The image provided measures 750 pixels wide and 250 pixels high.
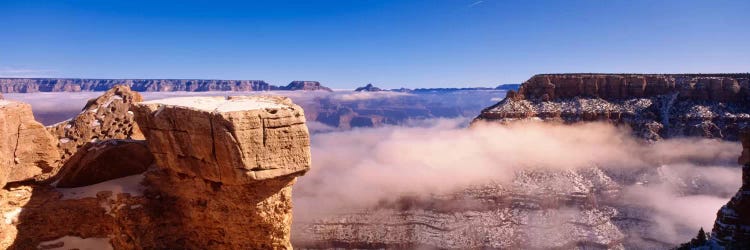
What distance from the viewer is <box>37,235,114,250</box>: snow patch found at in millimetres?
14791

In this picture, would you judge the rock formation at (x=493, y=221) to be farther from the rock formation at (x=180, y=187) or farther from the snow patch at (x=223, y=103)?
the snow patch at (x=223, y=103)

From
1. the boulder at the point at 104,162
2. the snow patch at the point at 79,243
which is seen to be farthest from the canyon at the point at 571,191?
the snow patch at the point at 79,243

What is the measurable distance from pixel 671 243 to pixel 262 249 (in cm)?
5309

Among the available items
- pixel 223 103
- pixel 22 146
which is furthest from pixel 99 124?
pixel 223 103

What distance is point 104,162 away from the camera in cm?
1623

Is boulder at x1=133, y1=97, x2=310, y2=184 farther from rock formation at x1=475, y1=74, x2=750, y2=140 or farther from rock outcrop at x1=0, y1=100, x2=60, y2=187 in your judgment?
rock formation at x1=475, y1=74, x2=750, y2=140

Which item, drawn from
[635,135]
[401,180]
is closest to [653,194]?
[635,135]

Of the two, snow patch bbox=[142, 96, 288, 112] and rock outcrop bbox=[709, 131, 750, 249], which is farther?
rock outcrop bbox=[709, 131, 750, 249]

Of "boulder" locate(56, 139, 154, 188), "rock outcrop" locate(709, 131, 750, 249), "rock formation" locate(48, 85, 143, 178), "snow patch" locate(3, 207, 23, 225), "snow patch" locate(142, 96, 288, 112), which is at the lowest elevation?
"rock outcrop" locate(709, 131, 750, 249)

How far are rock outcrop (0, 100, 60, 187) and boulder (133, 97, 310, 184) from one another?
170 inches

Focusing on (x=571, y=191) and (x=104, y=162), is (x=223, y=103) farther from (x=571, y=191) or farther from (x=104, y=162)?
(x=571, y=191)

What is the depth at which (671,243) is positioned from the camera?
50.3 metres

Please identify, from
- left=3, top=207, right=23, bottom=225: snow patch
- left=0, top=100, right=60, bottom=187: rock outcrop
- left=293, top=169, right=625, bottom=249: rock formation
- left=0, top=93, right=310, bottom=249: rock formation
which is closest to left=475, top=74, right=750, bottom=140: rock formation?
left=293, top=169, right=625, bottom=249: rock formation

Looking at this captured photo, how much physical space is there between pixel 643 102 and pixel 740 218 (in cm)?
7836
